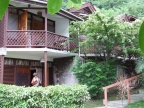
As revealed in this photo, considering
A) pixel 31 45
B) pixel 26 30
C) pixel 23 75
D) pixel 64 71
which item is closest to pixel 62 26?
pixel 64 71

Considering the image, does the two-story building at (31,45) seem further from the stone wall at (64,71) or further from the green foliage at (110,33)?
the green foliage at (110,33)

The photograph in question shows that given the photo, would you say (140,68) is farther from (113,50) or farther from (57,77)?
(57,77)

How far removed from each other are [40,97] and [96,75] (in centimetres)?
392

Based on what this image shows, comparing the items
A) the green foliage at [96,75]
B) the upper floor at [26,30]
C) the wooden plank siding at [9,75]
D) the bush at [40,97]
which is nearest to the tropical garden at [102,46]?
the green foliage at [96,75]

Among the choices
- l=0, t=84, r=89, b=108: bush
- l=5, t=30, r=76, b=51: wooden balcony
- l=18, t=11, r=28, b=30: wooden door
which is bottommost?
l=0, t=84, r=89, b=108: bush

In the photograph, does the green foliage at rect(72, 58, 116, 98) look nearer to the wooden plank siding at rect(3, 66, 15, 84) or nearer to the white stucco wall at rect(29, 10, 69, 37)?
the white stucco wall at rect(29, 10, 69, 37)

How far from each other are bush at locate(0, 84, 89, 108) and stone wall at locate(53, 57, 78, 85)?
4799 mm

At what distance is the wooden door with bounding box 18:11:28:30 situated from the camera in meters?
10.7

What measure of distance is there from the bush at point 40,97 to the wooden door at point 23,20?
13.8ft

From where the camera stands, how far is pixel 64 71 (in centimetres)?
1294

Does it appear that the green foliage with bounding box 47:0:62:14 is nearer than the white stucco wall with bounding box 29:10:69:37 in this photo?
Yes

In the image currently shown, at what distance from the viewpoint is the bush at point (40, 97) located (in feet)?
23.2

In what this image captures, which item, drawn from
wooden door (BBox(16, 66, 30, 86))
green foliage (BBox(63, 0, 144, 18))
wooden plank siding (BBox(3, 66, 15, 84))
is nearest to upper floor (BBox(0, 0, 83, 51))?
wooden plank siding (BBox(3, 66, 15, 84))

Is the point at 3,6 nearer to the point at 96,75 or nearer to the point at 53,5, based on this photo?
the point at 53,5
